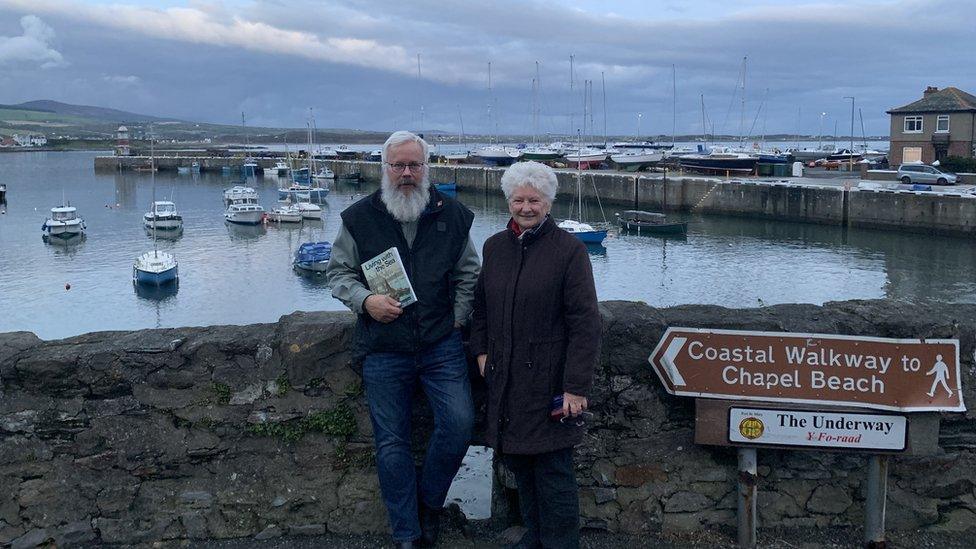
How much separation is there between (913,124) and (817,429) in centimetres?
5991

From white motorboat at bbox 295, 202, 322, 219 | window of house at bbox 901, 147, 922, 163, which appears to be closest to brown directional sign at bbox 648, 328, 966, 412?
white motorboat at bbox 295, 202, 322, 219

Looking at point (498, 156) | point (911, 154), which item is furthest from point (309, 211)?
point (911, 154)

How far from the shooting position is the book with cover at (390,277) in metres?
4.06

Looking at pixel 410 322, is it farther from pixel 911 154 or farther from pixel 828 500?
pixel 911 154

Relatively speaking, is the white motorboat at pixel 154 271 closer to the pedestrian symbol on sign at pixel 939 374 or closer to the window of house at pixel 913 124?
the pedestrian symbol on sign at pixel 939 374

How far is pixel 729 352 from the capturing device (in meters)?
4.35

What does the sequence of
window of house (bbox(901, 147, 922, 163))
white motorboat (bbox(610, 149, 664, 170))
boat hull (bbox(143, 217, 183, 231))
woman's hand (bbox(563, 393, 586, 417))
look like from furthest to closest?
1. white motorboat (bbox(610, 149, 664, 170))
2. window of house (bbox(901, 147, 922, 163))
3. boat hull (bbox(143, 217, 183, 231))
4. woman's hand (bbox(563, 393, 586, 417))

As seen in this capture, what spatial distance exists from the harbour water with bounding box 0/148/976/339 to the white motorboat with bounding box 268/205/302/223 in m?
0.63

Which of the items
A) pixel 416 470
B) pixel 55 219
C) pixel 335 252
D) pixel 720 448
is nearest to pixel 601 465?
pixel 720 448

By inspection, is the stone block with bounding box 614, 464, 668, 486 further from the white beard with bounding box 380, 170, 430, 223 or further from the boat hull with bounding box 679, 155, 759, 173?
the boat hull with bounding box 679, 155, 759, 173

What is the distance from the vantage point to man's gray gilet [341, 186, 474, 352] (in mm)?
4102

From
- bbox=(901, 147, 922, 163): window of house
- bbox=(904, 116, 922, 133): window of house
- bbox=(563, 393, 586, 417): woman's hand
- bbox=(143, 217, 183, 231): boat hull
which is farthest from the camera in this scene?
bbox=(901, 147, 922, 163): window of house

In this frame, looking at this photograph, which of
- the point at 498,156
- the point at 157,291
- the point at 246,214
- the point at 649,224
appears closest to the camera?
the point at 157,291

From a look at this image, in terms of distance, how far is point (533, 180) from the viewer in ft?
12.7
